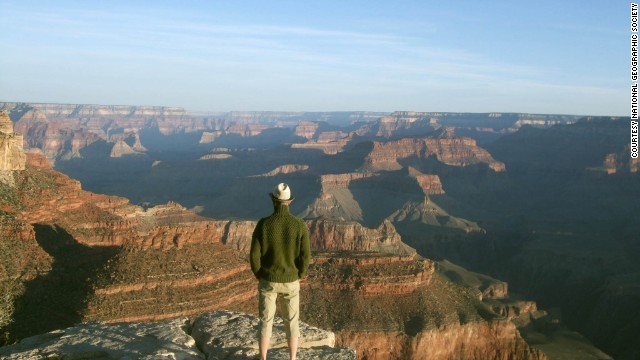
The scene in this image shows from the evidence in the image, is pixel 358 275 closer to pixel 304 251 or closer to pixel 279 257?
pixel 304 251

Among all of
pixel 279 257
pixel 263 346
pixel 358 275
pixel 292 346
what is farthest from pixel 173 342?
pixel 358 275

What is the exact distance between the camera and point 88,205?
54.4m

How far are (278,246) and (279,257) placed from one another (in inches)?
9.2

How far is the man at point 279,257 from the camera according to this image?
12602 millimetres

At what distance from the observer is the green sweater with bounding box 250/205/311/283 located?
12.6m

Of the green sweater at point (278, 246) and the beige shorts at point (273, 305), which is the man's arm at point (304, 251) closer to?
the green sweater at point (278, 246)

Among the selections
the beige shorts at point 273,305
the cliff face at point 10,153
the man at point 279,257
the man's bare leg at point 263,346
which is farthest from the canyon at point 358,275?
the man at point 279,257

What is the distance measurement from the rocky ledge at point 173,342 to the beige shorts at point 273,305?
1.13 metres

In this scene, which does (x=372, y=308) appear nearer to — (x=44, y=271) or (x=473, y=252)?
(x=44, y=271)

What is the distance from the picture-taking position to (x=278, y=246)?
41.4ft

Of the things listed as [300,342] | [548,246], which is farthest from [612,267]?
[300,342]

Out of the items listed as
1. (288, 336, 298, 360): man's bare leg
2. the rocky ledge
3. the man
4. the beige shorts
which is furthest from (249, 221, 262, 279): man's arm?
the rocky ledge

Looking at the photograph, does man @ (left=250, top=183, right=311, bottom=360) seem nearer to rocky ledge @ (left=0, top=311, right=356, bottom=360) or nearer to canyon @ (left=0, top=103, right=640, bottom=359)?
rocky ledge @ (left=0, top=311, right=356, bottom=360)

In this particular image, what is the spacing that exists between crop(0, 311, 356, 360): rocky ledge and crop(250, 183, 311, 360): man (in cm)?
128
